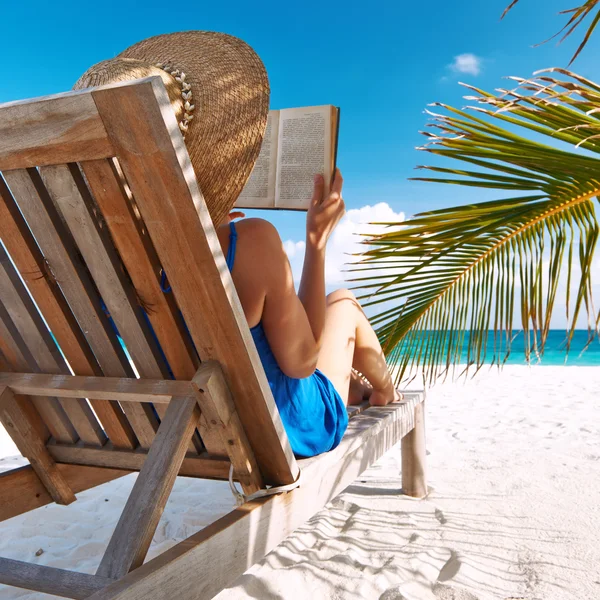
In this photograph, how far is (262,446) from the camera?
4.26ft

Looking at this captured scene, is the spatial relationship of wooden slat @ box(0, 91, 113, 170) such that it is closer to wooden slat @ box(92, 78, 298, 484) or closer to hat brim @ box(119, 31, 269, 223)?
wooden slat @ box(92, 78, 298, 484)

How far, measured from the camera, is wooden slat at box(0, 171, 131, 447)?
123 centimetres

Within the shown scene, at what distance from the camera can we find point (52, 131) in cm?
101

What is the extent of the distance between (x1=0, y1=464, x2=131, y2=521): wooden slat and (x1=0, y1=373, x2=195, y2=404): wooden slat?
266 millimetres

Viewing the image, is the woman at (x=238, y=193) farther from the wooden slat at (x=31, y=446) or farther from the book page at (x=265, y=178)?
the wooden slat at (x=31, y=446)

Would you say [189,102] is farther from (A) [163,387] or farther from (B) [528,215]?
(B) [528,215]

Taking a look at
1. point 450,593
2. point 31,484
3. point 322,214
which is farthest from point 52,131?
point 450,593

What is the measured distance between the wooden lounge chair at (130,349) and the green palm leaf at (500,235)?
896mm

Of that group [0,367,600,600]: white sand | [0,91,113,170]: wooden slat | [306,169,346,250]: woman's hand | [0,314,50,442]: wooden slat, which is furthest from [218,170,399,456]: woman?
[0,314,50,442]: wooden slat

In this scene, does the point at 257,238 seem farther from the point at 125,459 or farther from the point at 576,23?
the point at 576,23

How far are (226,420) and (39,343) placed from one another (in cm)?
56

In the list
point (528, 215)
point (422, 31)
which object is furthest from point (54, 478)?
point (422, 31)

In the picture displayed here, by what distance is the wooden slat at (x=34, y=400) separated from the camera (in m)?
1.46

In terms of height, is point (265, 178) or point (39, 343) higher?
point (265, 178)
